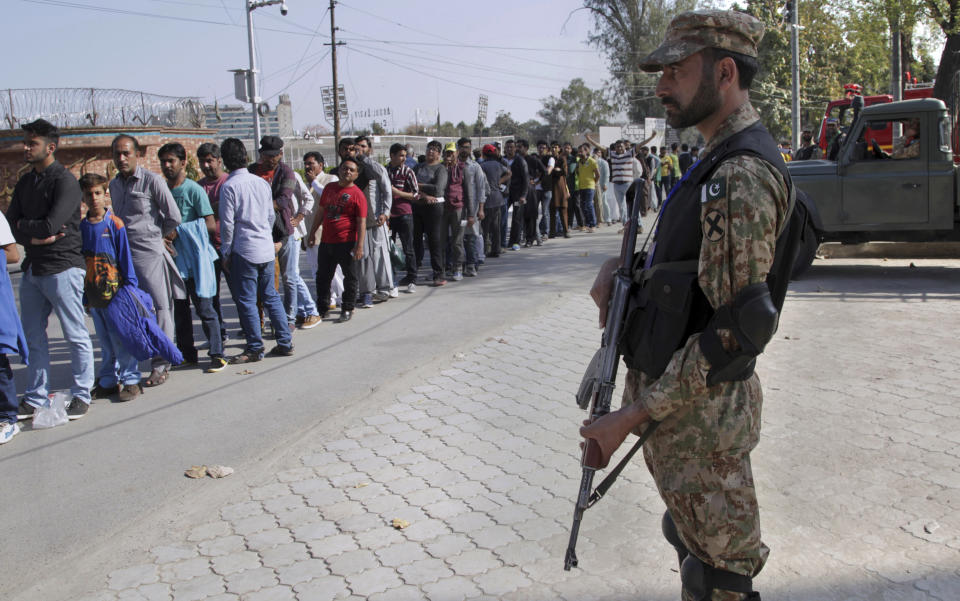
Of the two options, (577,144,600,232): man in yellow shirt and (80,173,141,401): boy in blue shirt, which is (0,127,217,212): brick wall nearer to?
(577,144,600,232): man in yellow shirt

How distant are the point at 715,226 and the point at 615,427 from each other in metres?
0.56

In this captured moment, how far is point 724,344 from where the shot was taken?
1.91 meters

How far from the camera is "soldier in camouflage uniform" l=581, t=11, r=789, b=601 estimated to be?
1891 mm

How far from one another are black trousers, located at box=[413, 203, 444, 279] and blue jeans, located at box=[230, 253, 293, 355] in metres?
3.56

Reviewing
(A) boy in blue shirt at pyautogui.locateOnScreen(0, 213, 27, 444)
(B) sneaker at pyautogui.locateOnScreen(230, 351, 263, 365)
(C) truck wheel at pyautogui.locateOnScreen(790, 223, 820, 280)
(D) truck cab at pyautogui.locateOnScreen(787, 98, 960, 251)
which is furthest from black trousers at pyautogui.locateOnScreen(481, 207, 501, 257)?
(C) truck wheel at pyautogui.locateOnScreen(790, 223, 820, 280)

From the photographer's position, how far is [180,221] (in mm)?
6469

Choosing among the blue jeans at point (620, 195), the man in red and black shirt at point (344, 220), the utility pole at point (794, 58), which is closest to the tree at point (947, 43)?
the blue jeans at point (620, 195)

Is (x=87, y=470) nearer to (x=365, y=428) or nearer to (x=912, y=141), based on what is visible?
(x=365, y=428)

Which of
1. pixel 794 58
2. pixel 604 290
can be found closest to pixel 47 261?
pixel 604 290

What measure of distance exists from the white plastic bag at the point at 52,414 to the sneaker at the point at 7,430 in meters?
0.14

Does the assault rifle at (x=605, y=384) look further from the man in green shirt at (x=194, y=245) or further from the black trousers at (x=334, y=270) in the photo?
the black trousers at (x=334, y=270)

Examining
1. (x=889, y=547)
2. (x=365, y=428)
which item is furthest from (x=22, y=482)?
(x=889, y=547)

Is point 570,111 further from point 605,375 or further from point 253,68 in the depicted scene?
point 605,375

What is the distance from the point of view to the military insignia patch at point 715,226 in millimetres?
1887
